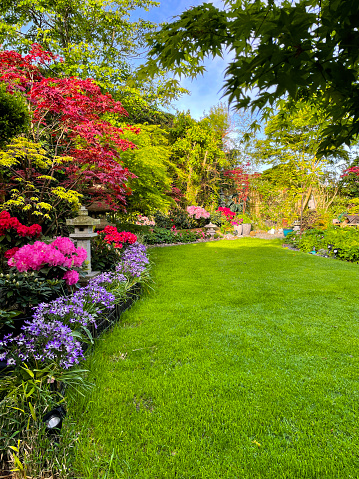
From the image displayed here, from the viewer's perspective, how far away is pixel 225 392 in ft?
5.56

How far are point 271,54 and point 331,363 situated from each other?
2334mm

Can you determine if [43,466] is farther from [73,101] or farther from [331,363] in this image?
[73,101]

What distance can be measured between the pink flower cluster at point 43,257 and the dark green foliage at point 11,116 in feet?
7.67

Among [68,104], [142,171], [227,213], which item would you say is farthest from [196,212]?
[68,104]

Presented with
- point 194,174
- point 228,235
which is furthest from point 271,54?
point 194,174

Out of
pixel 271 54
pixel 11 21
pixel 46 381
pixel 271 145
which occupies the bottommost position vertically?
pixel 46 381

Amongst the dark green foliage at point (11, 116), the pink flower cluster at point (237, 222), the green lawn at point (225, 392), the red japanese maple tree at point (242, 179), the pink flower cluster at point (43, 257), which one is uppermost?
the red japanese maple tree at point (242, 179)

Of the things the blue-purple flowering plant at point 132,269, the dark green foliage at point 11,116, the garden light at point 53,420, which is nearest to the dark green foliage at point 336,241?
the blue-purple flowering plant at point 132,269

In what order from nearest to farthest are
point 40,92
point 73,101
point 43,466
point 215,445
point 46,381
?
1. point 43,466
2. point 215,445
3. point 46,381
4. point 40,92
5. point 73,101

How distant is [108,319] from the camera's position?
262cm

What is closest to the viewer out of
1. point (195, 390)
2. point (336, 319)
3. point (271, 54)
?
point (271, 54)

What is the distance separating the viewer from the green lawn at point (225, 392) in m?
1.22

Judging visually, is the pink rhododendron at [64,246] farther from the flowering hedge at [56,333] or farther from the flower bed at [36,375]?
the flower bed at [36,375]

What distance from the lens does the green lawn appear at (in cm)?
122
